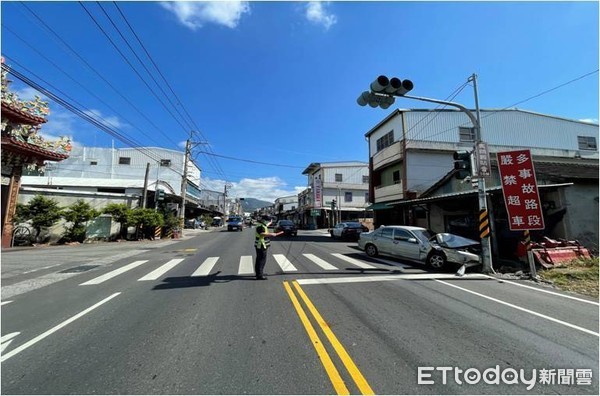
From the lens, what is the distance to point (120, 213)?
73.8 ft

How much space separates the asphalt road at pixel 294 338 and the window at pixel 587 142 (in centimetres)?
3053

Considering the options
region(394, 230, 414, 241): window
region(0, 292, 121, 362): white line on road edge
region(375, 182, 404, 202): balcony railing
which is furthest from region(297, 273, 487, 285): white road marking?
region(375, 182, 404, 202): balcony railing

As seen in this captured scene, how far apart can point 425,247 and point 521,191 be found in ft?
11.8

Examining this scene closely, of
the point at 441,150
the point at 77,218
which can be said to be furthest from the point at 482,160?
the point at 77,218

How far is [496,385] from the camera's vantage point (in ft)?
10.8

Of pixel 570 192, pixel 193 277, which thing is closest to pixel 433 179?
pixel 570 192

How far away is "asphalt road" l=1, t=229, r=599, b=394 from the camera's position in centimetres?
327

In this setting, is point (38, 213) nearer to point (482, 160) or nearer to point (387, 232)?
point (387, 232)

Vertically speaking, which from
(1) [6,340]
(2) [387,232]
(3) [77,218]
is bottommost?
(1) [6,340]

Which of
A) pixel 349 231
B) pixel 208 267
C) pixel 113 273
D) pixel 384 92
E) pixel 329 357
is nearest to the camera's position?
pixel 329 357

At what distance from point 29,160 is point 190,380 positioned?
20.1m

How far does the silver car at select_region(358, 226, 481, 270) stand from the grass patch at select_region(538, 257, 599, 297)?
2.06 meters

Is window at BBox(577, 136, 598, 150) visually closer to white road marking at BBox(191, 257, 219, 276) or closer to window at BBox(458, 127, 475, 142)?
window at BBox(458, 127, 475, 142)

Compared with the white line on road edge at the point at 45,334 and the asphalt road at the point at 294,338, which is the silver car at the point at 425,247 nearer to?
the asphalt road at the point at 294,338
